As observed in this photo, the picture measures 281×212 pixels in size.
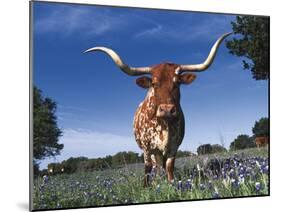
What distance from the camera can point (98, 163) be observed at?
26.3 ft

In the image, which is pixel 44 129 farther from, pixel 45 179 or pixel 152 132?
pixel 152 132

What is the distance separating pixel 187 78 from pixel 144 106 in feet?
2.06

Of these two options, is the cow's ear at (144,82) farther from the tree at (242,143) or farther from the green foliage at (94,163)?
the tree at (242,143)

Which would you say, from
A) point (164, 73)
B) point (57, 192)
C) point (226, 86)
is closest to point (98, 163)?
point (57, 192)

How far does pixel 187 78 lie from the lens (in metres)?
8.43

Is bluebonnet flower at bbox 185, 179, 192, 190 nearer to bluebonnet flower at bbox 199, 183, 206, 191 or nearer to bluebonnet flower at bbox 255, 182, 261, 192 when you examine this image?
bluebonnet flower at bbox 199, 183, 206, 191

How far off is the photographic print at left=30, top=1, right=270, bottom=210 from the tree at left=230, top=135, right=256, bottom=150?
0.01 meters

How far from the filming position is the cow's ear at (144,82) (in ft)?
27.0

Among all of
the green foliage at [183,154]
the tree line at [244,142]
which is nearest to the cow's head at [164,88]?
the green foliage at [183,154]

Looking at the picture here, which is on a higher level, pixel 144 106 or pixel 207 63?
pixel 207 63

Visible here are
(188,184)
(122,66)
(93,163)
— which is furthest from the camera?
(188,184)

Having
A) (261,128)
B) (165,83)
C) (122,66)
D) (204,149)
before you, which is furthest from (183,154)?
(122,66)

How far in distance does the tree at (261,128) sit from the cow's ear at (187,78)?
1.04 metres

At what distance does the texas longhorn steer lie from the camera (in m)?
8.26
